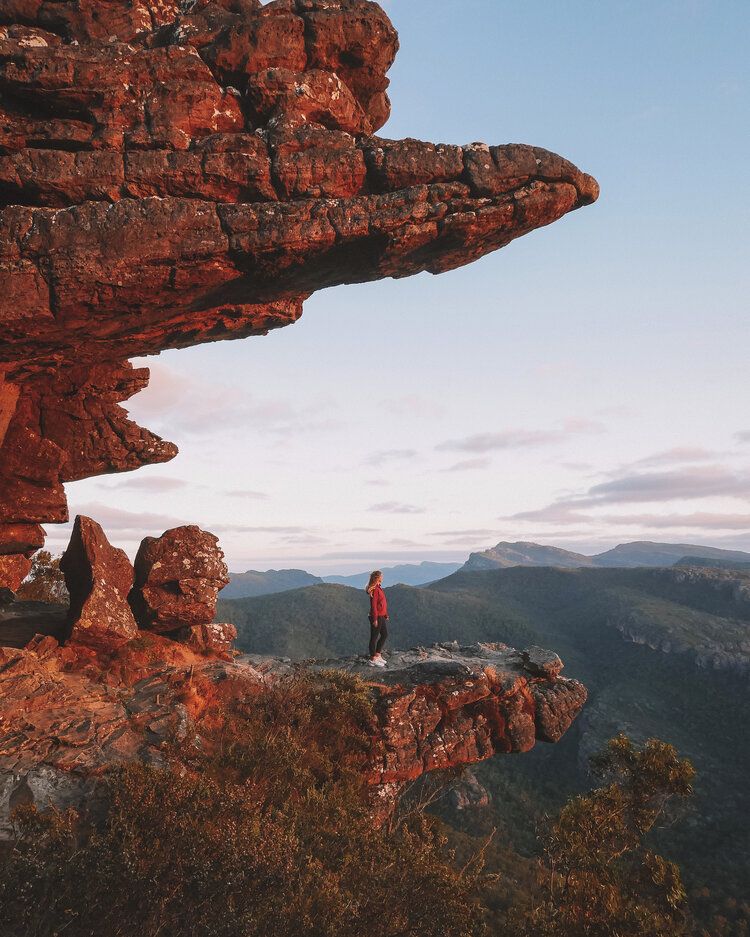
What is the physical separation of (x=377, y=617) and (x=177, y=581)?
7325 millimetres

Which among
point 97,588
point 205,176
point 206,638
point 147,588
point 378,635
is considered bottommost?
point 206,638

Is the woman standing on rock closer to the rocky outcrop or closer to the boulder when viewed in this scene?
the rocky outcrop

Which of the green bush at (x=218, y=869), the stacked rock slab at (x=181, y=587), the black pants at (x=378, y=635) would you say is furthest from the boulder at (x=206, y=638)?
the green bush at (x=218, y=869)

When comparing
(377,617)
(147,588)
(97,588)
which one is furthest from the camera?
(377,617)

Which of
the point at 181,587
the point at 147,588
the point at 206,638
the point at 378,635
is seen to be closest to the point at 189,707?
the point at 206,638

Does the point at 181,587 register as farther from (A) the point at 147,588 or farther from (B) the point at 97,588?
(B) the point at 97,588

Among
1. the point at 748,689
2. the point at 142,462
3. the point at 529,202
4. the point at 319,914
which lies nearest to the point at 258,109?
the point at 529,202

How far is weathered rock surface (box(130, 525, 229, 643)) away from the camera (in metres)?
18.9

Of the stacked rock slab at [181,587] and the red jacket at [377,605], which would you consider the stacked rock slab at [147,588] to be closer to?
the stacked rock slab at [181,587]

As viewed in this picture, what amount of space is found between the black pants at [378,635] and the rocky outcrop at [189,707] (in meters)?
0.61

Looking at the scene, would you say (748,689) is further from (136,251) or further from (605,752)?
(136,251)

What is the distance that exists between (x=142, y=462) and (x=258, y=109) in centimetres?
1572

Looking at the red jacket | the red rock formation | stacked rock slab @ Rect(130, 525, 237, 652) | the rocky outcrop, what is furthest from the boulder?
the red rock formation

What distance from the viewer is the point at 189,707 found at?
586 inches
